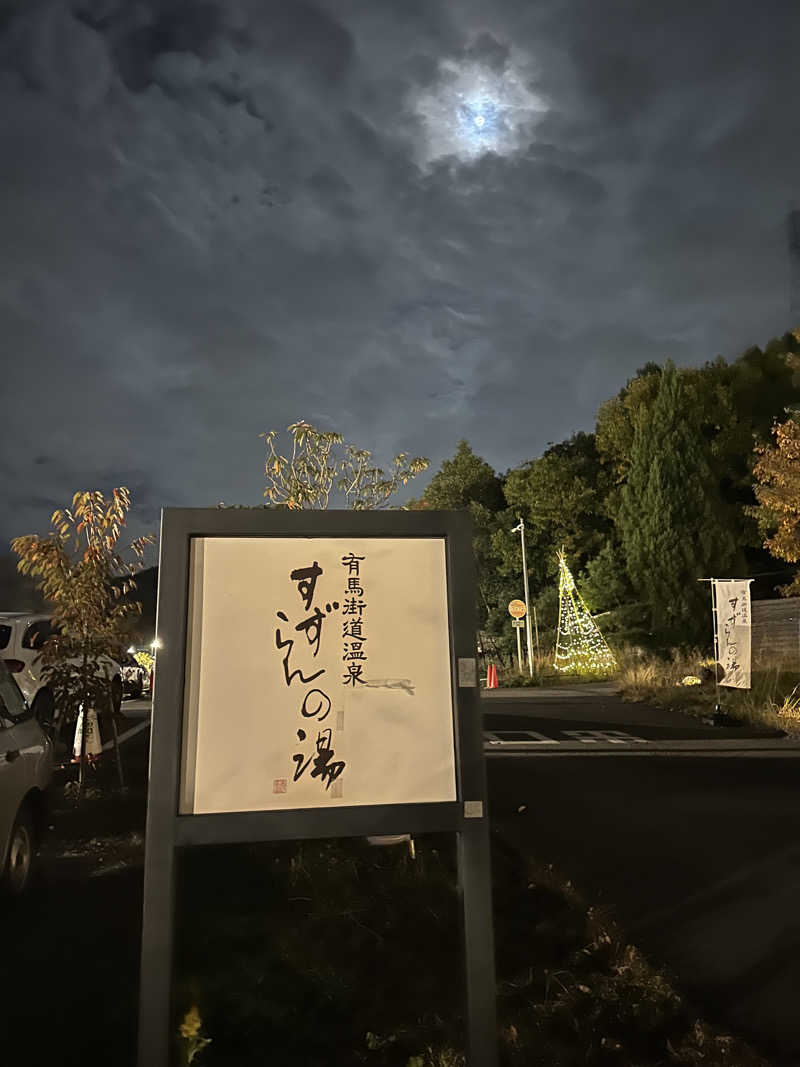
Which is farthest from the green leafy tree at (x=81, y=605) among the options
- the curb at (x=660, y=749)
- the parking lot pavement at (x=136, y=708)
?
the parking lot pavement at (x=136, y=708)

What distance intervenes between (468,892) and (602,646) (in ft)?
93.2

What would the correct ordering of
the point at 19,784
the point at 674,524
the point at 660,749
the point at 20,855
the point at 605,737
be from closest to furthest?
the point at 19,784 → the point at 20,855 → the point at 660,749 → the point at 605,737 → the point at 674,524

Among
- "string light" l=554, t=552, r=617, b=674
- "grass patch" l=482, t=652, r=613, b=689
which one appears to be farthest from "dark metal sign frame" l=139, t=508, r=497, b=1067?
"string light" l=554, t=552, r=617, b=674

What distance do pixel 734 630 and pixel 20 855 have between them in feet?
47.1

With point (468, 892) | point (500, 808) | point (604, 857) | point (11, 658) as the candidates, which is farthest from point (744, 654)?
point (468, 892)

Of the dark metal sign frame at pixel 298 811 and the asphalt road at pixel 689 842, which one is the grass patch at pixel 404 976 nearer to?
the asphalt road at pixel 689 842

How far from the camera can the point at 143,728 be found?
15.7 metres

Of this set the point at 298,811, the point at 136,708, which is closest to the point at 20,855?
the point at 298,811

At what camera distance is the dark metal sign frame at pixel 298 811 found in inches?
116

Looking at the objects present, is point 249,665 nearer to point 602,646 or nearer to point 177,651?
point 177,651

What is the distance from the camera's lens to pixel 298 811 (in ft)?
10.1

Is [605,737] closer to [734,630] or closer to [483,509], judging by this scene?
[734,630]

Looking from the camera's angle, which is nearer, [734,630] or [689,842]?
[689,842]

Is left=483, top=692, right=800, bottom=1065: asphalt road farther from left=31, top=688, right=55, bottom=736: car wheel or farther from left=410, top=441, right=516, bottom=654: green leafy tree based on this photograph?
left=410, top=441, right=516, bottom=654: green leafy tree
